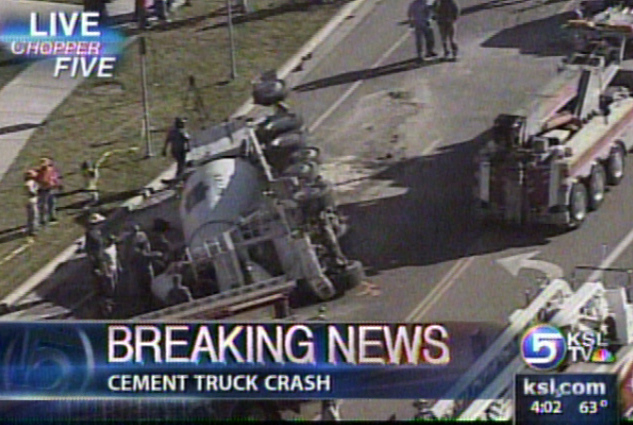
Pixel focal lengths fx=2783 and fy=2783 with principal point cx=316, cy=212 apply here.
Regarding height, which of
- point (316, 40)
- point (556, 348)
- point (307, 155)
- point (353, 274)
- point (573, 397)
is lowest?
point (573, 397)

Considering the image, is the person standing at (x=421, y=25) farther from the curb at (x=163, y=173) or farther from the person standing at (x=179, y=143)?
the person standing at (x=179, y=143)

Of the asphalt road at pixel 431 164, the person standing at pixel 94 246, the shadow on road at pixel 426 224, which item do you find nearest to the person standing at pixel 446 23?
the asphalt road at pixel 431 164

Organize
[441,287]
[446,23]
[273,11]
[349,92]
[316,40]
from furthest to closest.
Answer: [273,11], [316,40], [446,23], [349,92], [441,287]

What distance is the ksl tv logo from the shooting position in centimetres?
2050

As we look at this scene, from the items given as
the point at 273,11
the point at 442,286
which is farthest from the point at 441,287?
the point at 273,11

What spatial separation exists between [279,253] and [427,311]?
4.09 feet

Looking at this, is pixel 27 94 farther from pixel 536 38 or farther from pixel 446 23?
pixel 536 38

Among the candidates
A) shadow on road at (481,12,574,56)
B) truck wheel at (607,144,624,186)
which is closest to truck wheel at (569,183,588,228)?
truck wheel at (607,144,624,186)

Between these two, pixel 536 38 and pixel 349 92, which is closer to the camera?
pixel 349 92

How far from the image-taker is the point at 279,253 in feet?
69.3

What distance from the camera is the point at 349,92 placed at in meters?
22.5

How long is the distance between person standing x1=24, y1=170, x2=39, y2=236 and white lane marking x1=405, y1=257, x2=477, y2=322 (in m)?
3.08

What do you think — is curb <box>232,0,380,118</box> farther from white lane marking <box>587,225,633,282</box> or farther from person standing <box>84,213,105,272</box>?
white lane marking <box>587,225,633,282</box>

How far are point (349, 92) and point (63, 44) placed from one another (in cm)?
235
